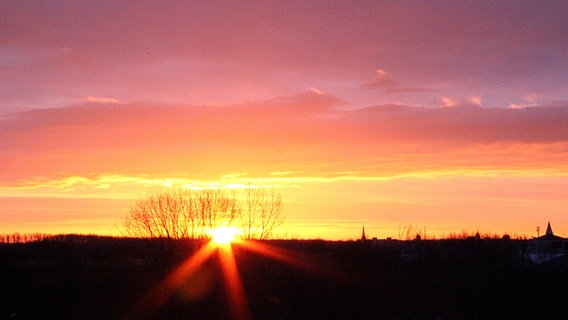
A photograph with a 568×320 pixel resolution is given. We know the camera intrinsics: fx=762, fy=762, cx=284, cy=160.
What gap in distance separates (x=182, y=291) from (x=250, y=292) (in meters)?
3.35

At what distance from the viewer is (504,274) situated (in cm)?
4269

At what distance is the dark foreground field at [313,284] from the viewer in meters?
32.5

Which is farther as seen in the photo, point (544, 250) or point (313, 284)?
point (544, 250)

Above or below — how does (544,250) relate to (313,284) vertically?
above

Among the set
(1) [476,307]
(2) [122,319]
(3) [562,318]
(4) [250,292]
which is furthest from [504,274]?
(2) [122,319]

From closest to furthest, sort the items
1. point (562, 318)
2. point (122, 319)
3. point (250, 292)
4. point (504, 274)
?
point (122, 319) → point (562, 318) → point (250, 292) → point (504, 274)

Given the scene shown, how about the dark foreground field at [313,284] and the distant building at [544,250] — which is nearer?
the dark foreground field at [313,284]

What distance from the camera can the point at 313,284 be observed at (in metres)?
39.0

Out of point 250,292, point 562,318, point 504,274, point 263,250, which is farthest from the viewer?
point 263,250

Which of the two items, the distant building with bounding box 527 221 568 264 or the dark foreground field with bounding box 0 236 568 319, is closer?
the dark foreground field with bounding box 0 236 568 319

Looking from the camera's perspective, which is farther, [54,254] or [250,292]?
[54,254]

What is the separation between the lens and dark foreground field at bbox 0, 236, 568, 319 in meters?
32.5

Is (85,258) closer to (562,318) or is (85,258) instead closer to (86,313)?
(86,313)

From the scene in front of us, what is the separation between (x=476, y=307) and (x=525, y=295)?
4.51 meters
